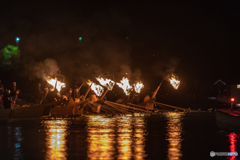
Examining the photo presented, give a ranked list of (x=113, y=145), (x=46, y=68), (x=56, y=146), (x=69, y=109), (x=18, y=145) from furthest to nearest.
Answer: (x=46, y=68), (x=69, y=109), (x=18, y=145), (x=113, y=145), (x=56, y=146)

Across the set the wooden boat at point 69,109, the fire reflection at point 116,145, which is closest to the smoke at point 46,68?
the wooden boat at point 69,109

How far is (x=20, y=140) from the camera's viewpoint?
1349 cm

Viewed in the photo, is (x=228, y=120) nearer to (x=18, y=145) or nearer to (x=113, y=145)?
(x=113, y=145)

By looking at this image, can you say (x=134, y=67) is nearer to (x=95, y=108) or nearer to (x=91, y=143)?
(x=95, y=108)

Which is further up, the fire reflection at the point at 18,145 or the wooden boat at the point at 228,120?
the wooden boat at the point at 228,120

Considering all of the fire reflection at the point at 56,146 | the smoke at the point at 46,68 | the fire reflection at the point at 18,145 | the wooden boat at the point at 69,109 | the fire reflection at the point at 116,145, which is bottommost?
the fire reflection at the point at 18,145

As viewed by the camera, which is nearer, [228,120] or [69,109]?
[228,120]

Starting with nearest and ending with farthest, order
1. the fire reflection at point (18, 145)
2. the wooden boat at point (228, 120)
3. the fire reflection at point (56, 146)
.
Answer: the fire reflection at point (56, 146), the fire reflection at point (18, 145), the wooden boat at point (228, 120)

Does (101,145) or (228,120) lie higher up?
(228,120)

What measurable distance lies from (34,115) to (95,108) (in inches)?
264

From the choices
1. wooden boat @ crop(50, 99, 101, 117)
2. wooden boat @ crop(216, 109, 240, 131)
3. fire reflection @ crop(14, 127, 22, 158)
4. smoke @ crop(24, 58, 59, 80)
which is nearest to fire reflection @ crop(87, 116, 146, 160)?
fire reflection @ crop(14, 127, 22, 158)

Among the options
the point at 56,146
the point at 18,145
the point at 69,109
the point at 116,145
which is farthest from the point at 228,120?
the point at 69,109

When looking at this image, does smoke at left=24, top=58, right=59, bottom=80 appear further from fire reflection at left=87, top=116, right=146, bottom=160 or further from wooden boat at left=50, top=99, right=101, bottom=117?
fire reflection at left=87, top=116, right=146, bottom=160

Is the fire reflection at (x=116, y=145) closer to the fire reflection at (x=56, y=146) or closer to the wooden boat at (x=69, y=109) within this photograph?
the fire reflection at (x=56, y=146)
